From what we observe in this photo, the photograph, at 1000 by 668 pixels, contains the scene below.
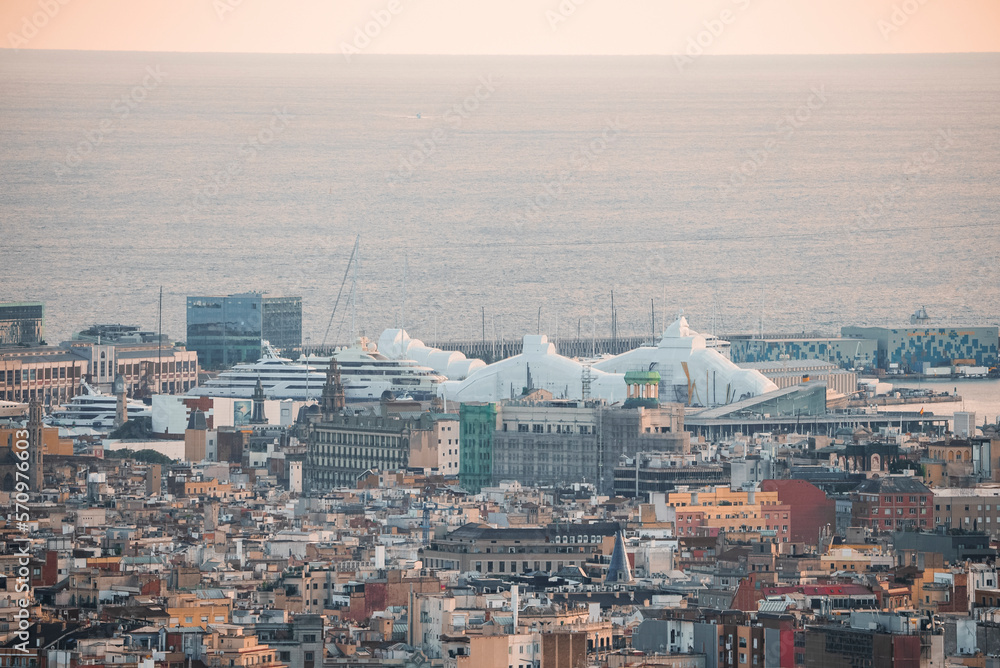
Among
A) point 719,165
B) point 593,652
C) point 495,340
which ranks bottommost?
point 593,652

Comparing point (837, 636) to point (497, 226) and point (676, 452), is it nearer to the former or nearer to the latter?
point (676, 452)

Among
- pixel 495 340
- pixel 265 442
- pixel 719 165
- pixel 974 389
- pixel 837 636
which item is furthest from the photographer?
pixel 719 165

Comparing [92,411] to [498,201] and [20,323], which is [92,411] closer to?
[20,323]

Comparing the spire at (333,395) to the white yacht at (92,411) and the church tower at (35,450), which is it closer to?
the white yacht at (92,411)

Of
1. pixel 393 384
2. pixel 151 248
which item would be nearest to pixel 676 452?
pixel 393 384

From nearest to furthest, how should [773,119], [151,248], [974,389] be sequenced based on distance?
[974,389] → [151,248] → [773,119]

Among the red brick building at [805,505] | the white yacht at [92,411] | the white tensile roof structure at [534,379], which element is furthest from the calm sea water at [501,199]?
the red brick building at [805,505]
